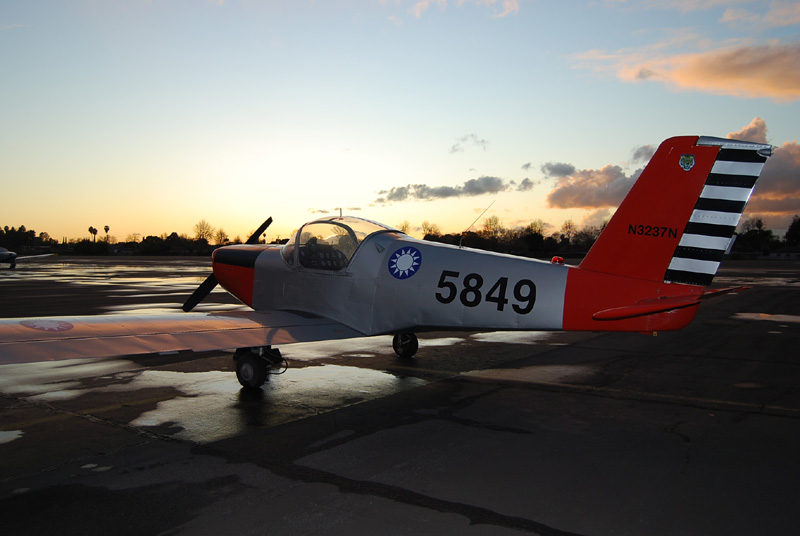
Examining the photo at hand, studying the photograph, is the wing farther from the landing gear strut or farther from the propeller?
the propeller

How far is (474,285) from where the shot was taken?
25.0 ft

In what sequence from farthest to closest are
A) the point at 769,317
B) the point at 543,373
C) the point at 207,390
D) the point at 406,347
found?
the point at 769,317 → the point at 406,347 → the point at 543,373 → the point at 207,390

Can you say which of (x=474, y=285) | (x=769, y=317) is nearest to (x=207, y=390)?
(x=474, y=285)

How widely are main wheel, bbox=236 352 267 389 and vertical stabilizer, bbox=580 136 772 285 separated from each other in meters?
4.96

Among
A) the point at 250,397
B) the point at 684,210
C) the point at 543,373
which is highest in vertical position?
the point at 684,210

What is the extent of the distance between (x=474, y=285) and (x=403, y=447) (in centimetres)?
276

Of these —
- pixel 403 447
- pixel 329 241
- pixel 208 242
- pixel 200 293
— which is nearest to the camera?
pixel 403 447

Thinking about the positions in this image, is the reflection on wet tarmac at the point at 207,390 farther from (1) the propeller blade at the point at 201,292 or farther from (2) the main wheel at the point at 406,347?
(1) the propeller blade at the point at 201,292

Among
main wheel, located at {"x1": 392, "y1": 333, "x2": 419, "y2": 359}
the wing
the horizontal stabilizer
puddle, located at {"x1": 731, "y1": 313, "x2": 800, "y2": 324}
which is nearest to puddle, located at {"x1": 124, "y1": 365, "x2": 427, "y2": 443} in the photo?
the wing

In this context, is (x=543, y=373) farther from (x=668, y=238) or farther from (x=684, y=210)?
(x=684, y=210)

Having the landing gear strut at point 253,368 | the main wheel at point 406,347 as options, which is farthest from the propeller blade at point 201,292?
the main wheel at point 406,347

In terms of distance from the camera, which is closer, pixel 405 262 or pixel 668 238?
pixel 668 238

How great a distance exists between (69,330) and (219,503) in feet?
10.2

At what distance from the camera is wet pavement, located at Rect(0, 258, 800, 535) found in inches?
162
